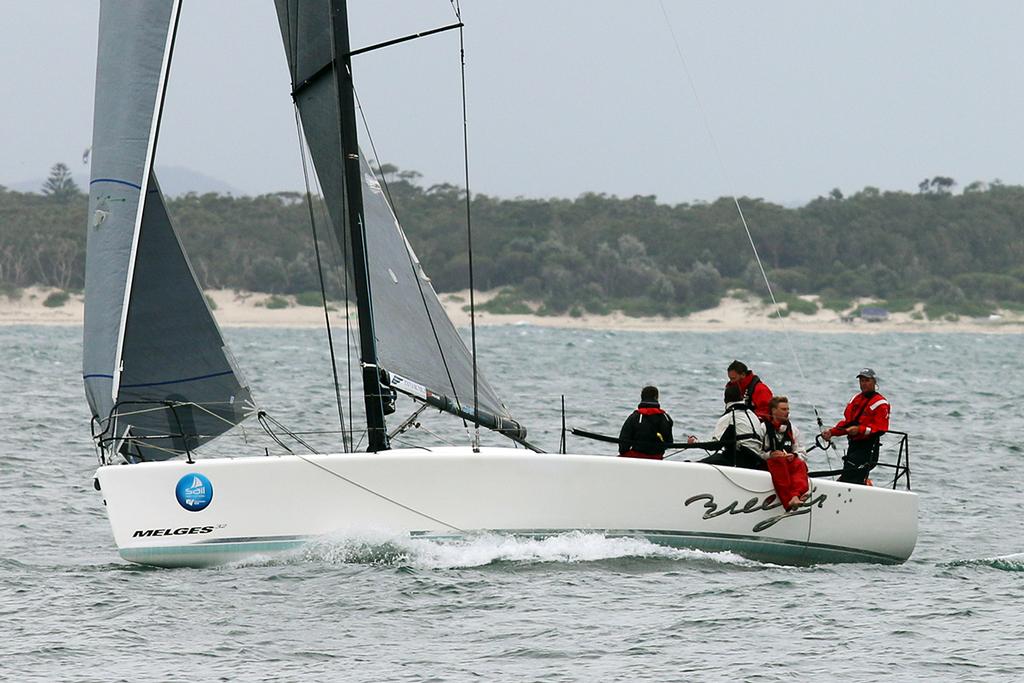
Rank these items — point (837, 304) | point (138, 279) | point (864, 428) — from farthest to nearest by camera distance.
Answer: point (837, 304)
point (864, 428)
point (138, 279)

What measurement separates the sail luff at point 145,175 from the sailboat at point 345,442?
16 mm

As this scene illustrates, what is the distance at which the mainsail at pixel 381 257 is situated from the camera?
1194 centimetres

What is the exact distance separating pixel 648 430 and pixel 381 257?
89.5 inches

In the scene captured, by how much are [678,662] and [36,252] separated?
308 ft

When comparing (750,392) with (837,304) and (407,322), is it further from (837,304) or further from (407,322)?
(837,304)

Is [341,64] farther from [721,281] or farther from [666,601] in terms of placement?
[721,281]

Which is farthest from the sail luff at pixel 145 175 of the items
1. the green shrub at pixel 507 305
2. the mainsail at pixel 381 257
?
the green shrub at pixel 507 305

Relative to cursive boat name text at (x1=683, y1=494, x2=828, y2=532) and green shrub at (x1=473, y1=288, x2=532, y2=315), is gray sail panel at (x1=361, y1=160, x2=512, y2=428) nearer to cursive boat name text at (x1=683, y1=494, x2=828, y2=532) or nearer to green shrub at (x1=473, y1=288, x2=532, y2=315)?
cursive boat name text at (x1=683, y1=494, x2=828, y2=532)

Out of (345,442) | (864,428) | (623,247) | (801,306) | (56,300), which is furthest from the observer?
(623,247)

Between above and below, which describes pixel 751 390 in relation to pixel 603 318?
above

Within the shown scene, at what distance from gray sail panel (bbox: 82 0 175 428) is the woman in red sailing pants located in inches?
183

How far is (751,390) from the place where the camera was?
12.7 meters

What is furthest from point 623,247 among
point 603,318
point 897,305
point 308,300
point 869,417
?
point 869,417

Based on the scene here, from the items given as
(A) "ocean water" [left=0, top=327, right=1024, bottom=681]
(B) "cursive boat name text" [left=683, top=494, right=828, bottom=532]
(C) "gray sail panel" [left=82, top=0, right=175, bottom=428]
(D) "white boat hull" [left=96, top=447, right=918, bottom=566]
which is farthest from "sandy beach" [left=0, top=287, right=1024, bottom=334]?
(D) "white boat hull" [left=96, top=447, right=918, bottom=566]
